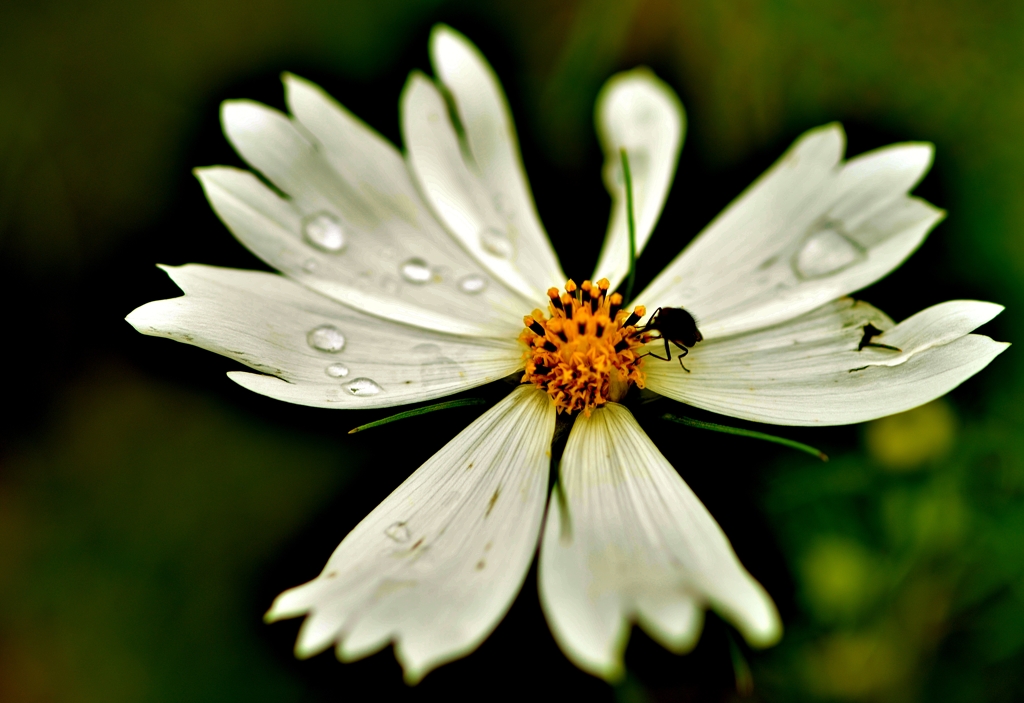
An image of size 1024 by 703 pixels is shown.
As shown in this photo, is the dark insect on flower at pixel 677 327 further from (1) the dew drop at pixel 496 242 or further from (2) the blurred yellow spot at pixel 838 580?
(2) the blurred yellow spot at pixel 838 580

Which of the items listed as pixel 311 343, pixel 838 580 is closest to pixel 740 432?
pixel 311 343

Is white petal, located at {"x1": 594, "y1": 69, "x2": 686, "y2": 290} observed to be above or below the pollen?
above

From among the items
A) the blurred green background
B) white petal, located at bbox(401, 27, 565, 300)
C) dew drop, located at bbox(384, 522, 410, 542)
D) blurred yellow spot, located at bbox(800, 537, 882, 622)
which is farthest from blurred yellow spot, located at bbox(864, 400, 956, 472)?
dew drop, located at bbox(384, 522, 410, 542)

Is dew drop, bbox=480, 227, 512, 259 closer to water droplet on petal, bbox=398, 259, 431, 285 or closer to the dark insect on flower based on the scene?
water droplet on petal, bbox=398, 259, 431, 285

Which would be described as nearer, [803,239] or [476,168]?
[803,239]

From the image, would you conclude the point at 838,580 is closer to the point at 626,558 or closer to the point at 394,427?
the point at 626,558

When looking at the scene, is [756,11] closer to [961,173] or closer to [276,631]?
[961,173]

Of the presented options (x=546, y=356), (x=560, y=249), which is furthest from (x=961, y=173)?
(x=546, y=356)

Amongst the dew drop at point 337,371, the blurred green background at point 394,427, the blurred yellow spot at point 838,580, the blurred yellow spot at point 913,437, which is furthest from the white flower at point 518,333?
the blurred yellow spot at point 838,580
